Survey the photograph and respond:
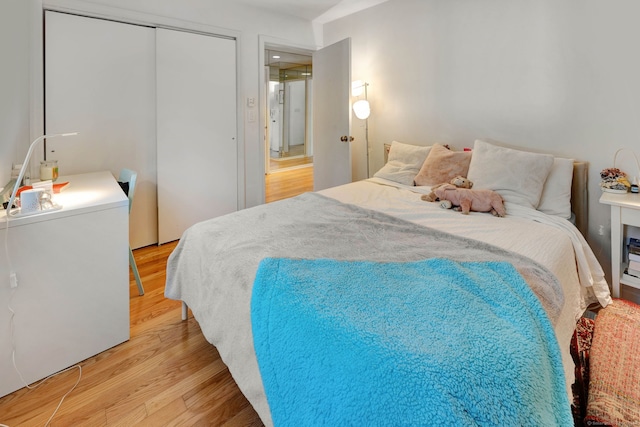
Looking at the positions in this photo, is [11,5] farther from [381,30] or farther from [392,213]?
[381,30]

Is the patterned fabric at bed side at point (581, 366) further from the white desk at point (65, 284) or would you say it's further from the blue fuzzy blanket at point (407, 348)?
the white desk at point (65, 284)

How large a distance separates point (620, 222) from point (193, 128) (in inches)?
135

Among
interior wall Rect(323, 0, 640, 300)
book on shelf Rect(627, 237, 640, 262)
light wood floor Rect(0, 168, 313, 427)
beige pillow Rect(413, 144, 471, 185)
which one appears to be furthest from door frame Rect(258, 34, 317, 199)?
book on shelf Rect(627, 237, 640, 262)

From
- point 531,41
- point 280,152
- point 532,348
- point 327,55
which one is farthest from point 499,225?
point 280,152

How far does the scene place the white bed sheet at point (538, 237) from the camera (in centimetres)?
141

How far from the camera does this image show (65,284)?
1614 millimetres

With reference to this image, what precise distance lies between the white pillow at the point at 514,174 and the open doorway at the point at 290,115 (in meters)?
5.47

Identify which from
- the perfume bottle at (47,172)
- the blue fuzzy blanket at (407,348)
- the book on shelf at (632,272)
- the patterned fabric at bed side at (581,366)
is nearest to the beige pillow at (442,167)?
the book on shelf at (632,272)

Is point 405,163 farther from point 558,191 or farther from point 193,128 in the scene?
point 193,128

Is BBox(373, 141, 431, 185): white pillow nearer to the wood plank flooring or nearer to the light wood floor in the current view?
the light wood floor

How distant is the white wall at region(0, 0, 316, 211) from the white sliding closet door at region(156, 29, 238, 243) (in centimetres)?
15

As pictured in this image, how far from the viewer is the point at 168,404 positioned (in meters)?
1.44

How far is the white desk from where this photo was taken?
4.81 feet

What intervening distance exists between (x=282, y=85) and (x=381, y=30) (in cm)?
487
